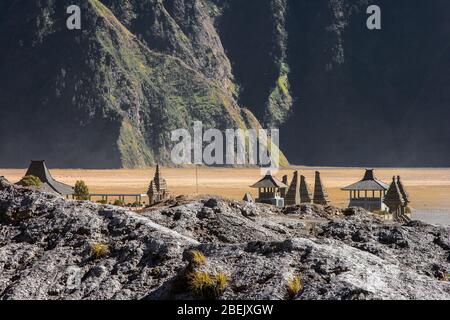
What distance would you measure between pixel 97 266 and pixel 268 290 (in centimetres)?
269

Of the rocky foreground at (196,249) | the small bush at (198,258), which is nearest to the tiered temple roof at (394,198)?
the rocky foreground at (196,249)

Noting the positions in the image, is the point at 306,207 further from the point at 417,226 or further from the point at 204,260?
the point at 204,260

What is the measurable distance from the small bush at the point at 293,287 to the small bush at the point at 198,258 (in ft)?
3.85

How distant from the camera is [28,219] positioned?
14852mm

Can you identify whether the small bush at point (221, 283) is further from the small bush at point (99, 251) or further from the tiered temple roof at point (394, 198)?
the tiered temple roof at point (394, 198)

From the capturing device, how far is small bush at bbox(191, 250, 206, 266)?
12086 mm

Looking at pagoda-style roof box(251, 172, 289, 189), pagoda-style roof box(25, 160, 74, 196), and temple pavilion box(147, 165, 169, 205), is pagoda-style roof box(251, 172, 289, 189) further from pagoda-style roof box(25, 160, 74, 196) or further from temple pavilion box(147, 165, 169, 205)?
pagoda-style roof box(25, 160, 74, 196)

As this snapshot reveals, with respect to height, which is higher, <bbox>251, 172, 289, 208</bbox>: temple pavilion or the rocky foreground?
the rocky foreground

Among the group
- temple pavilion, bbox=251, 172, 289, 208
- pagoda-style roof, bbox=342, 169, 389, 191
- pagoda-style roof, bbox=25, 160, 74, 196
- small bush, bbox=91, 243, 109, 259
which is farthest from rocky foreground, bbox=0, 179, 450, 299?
pagoda-style roof, bbox=342, 169, 389, 191

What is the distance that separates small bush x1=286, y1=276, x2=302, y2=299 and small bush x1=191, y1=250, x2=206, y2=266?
3.85 ft

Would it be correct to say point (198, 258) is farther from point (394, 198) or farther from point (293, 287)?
point (394, 198)

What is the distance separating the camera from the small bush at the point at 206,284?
1173 cm
